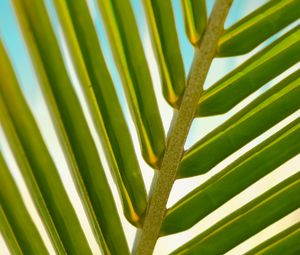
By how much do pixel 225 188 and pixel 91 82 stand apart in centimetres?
27

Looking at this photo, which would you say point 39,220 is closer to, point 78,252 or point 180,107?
point 78,252

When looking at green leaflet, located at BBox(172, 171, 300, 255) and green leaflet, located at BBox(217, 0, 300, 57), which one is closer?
green leaflet, located at BBox(217, 0, 300, 57)

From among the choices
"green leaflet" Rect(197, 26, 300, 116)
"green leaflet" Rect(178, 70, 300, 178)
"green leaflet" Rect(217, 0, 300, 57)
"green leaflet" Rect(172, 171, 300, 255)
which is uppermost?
"green leaflet" Rect(217, 0, 300, 57)

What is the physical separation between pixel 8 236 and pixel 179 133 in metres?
0.28

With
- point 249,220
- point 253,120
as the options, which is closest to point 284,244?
point 249,220

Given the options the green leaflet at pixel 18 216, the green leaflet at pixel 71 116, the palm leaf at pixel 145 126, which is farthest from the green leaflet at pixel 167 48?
the green leaflet at pixel 18 216

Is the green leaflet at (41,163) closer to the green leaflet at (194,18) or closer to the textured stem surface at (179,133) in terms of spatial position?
the textured stem surface at (179,133)

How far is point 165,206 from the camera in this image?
814 millimetres

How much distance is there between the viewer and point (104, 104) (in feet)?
2.44

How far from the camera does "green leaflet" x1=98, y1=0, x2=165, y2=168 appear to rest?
699mm

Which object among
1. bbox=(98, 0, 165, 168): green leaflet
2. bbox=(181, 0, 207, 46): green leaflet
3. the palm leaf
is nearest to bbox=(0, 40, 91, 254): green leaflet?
the palm leaf

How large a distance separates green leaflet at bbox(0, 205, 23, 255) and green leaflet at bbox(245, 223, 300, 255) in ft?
1.24

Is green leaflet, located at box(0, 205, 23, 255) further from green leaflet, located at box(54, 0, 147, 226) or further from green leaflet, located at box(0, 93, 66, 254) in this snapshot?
green leaflet, located at box(54, 0, 147, 226)

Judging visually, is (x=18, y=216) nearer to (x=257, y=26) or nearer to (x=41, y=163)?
(x=41, y=163)
